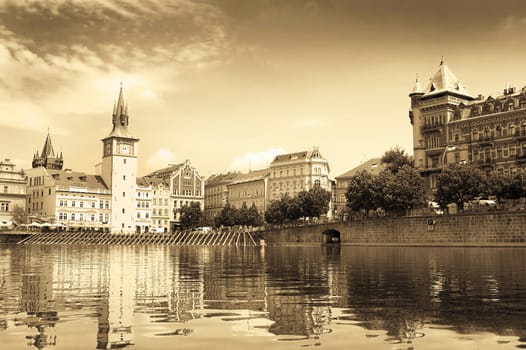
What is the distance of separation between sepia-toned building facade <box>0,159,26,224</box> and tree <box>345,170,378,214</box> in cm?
9481

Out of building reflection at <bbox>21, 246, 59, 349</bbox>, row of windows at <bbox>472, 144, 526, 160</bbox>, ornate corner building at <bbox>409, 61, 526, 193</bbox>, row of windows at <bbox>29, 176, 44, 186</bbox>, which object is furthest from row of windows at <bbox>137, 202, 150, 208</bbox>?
building reflection at <bbox>21, 246, 59, 349</bbox>

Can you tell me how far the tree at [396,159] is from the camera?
4932 inches

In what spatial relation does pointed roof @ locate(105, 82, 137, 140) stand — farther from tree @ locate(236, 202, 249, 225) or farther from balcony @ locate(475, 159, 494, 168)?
balcony @ locate(475, 159, 494, 168)

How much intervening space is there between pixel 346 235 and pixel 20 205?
94.6 meters

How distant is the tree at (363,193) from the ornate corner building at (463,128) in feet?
40.0

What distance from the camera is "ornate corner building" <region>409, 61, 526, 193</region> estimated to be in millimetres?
99250

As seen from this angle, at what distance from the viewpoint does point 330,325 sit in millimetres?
15117

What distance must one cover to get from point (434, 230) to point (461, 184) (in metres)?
8.15

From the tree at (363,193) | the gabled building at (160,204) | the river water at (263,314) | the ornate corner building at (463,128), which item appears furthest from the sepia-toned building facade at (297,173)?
the river water at (263,314)

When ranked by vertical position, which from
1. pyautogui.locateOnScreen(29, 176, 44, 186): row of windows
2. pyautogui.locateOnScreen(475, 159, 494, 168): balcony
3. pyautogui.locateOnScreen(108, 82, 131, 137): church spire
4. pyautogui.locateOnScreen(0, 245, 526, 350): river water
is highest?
pyautogui.locateOnScreen(108, 82, 131, 137): church spire

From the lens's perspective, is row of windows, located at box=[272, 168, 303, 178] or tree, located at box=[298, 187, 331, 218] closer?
tree, located at box=[298, 187, 331, 218]

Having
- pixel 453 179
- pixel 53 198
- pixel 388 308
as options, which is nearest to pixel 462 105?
pixel 453 179

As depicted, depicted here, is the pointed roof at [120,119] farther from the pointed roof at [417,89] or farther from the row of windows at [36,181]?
the pointed roof at [417,89]

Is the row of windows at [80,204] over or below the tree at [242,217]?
over
